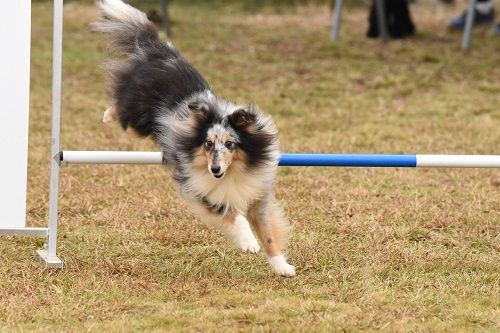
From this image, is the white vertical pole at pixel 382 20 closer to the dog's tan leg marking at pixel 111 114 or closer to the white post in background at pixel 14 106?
the dog's tan leg marking at pixel 111 114

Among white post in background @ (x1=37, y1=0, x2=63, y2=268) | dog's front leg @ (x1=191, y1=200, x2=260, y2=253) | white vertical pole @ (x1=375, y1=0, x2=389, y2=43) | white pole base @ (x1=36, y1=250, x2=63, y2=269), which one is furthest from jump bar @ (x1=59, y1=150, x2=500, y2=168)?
white vertical pole @ (x1=375, y1=0, x2=389, y2=43)

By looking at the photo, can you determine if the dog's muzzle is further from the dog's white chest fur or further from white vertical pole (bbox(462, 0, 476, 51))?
white vertical pole (bbox(462, 0, 476, 51))

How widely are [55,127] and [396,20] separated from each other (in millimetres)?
9199

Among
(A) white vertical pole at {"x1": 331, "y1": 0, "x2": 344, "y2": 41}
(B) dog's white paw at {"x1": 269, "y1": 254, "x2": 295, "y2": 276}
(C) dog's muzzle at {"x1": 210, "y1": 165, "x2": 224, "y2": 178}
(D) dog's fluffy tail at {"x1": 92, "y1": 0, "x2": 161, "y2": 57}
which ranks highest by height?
(D) dog's fluffy tail at {"x1": 92, "y1": 0, "x2": 161, "y2": 57}

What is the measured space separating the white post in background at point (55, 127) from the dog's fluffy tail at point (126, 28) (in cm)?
101

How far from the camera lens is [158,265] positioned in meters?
5.05

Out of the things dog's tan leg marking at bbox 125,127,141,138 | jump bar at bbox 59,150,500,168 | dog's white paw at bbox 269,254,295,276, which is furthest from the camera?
dog's tan leg marking at bbox 125,127,141,138

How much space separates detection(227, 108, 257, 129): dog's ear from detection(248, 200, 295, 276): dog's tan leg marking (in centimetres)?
45

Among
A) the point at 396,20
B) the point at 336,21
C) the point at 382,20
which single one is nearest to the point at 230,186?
the point at 382,20

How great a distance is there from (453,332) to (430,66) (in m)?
8.27

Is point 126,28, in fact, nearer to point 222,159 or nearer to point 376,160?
point 222,159

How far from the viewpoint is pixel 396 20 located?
43.9 ft

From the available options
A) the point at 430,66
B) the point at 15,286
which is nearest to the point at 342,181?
the point at 15,286

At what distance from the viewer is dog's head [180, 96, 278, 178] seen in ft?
15.0
